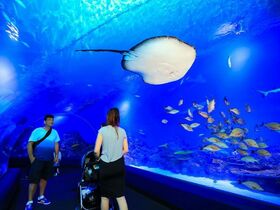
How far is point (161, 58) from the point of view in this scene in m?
5.78

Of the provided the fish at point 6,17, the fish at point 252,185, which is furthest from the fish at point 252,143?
the fish at point 6,17

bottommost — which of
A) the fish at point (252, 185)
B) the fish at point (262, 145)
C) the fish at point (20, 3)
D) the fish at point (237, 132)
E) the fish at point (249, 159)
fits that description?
the fish at point (252, 185)

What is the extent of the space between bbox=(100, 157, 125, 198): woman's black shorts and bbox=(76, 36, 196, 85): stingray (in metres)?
3.22

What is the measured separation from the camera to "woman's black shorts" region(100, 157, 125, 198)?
3058 mm

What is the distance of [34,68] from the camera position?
6.73 metres

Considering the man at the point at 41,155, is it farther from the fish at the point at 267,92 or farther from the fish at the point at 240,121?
the fish at the point at 267,92

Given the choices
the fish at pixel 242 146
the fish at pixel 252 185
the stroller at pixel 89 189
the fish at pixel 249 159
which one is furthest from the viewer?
the fish at pixel 242 146

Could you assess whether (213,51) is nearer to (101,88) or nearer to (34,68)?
(101,88)

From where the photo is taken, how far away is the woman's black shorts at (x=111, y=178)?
306 centimetres

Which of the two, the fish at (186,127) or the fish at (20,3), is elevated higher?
the fish at (20,3)

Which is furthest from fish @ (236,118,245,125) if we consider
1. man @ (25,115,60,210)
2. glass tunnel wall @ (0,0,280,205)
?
man @ (25,115,60,210)

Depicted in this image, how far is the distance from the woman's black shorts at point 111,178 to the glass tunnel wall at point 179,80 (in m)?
2.68

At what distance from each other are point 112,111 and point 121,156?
545 mm

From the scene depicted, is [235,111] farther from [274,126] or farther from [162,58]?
[162,58]
